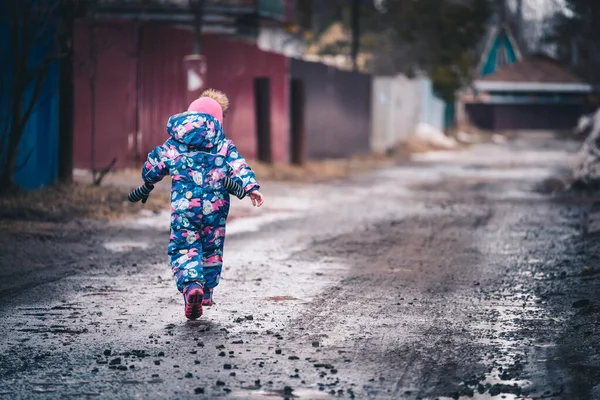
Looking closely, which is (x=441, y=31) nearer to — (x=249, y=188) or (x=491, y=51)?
(x=491, y=51)

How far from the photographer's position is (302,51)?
5294 cm

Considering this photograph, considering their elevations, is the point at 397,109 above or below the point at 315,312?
above

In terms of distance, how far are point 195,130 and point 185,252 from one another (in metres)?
0.82

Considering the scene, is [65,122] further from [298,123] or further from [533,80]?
[533,80]

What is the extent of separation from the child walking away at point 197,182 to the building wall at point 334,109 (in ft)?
62.0

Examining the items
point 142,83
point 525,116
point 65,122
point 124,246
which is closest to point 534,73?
point 525,116

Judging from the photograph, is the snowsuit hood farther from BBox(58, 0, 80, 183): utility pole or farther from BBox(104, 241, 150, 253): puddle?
BBox(58, 0, 80, 183): utility pole

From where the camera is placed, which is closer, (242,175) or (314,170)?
(242,175)

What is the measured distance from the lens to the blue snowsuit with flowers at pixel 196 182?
8.09 metres

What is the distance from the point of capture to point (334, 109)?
30781 millimetres

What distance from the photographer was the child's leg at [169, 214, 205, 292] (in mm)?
8047

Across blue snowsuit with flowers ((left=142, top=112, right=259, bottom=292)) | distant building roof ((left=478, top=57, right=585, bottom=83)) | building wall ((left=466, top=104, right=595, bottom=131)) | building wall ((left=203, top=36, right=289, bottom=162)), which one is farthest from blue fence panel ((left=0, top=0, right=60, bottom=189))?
distant building roof ((left=478, top=57, right=585, bottom=83))

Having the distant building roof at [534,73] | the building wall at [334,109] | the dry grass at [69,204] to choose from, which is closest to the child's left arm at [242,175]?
the dry grass at [69,204]

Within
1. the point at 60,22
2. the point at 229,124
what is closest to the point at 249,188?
the point at 60,22
